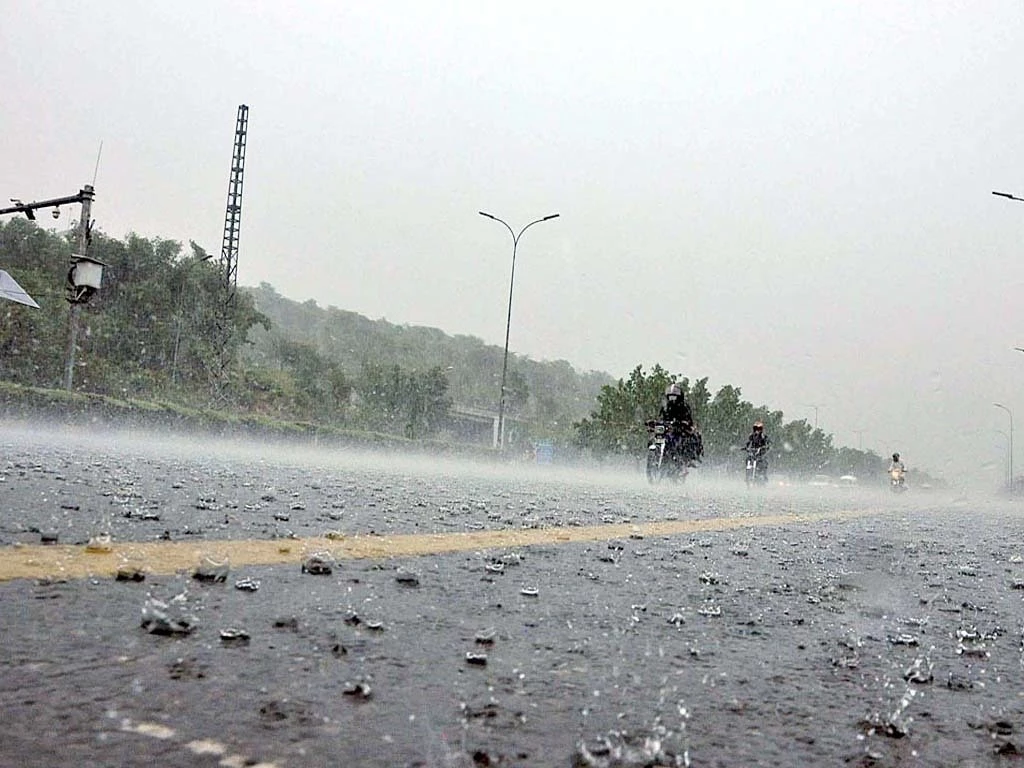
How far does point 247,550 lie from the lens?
3430 mm

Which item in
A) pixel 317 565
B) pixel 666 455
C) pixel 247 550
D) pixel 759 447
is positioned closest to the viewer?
pixel 317 565

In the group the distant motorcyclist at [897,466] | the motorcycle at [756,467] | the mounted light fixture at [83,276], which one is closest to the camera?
the mounted light fixture at [83,276]

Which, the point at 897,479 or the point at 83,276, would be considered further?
the point at 897,479

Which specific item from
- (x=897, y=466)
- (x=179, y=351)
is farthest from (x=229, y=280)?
(x=897, y=466)

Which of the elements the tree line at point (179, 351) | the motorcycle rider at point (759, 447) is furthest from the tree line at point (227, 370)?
the motorcycle rider at point (759, 447)

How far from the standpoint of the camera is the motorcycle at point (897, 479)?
35062 mm

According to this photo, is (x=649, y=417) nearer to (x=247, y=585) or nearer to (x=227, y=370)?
(x=227, y=370)

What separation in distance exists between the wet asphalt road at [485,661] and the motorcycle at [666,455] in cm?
1400

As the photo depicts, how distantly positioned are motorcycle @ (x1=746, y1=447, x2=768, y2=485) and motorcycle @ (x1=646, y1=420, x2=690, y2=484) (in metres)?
4.68

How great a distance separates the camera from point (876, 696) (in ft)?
7.08

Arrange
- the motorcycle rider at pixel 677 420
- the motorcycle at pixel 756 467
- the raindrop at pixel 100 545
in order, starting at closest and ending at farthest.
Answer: the raindrop at pixel 100 545 → the motorcycle rider at pixel 677 420 → the motorcycle at pixel 756 467

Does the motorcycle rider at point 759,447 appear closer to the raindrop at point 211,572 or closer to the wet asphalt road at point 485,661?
the wet asphalt road at point 485,661

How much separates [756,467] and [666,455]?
17.3ft

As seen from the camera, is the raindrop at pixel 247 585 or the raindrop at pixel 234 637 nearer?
the raindrop at pixel 234 637
